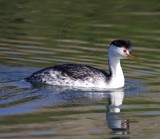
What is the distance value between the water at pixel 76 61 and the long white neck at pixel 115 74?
23 centimetres

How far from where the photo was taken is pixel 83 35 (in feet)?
71.8

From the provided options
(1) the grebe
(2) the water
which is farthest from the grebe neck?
(2) the water

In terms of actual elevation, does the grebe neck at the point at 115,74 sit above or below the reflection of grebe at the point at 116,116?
above

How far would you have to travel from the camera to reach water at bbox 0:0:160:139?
13.4 m

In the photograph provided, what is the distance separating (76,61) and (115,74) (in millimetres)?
2084

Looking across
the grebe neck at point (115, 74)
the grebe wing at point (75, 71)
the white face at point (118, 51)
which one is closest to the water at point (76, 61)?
the grebe neck at point (115, 74)

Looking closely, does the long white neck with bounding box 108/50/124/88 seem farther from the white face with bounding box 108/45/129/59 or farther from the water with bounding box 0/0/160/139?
the water with bounding box 0/0/160/139

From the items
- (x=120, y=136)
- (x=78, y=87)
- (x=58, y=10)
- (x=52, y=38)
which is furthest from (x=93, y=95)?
(x=58, y=10)

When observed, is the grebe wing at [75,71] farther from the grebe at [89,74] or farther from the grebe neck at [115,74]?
the grebe neck at [115,74]

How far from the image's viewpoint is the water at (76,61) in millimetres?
13445

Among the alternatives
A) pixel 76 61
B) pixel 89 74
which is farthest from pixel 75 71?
pixel 76 61

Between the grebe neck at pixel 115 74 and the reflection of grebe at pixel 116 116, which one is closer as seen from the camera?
the reflection of grebe at pixel 116 116

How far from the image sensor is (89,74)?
1691cm

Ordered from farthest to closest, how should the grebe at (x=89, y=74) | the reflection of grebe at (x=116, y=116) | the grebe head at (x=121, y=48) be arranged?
the grebe head at (x=121, y=48)
the grebe at (x=89, y=74)
the reflection of grebe at (x=116, y=116)
